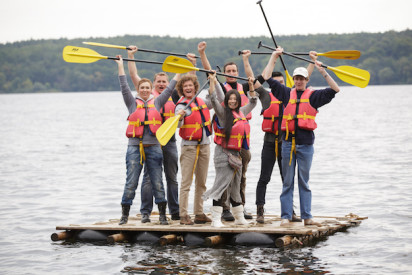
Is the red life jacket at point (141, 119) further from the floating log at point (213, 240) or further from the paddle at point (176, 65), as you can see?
the floating log at point (213, 240)

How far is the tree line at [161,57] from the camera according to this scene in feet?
307

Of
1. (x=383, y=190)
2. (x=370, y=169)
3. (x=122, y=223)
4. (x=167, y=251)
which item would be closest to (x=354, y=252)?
(x=167, y=251)

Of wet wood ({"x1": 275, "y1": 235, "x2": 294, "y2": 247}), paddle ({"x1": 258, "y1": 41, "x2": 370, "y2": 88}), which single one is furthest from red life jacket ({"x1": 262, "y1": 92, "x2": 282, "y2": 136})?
wet wood ({"x1": 275, "y1": 235, "x2": 294, "y2": 247})

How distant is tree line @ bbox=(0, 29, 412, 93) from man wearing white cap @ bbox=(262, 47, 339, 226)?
6537cm

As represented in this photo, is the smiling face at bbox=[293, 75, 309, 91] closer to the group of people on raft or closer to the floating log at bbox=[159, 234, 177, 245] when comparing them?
the group of people on raft

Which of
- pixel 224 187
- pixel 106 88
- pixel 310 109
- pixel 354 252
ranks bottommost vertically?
pixel 354 252

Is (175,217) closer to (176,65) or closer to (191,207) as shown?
(176,65)

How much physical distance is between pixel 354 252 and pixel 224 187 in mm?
2046

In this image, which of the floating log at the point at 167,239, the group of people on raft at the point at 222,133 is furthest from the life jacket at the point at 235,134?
the floating log at the point at 167,239

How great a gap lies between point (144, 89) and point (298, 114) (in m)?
2.00

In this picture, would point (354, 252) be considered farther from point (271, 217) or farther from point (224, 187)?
point (224, 187)

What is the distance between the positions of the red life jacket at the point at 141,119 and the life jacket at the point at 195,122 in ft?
1.19

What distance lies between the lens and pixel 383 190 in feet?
51.5

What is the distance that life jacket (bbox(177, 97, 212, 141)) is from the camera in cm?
891
